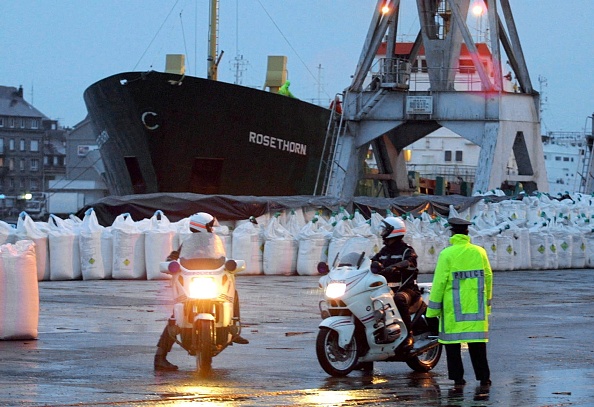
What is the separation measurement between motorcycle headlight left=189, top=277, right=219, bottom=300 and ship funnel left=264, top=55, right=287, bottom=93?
37.7 metres

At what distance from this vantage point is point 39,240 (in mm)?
22031

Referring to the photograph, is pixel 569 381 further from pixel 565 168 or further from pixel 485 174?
pixel 565 168

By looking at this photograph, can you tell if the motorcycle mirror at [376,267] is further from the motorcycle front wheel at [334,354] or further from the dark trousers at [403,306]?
the motorcycle front wheel at [334,354]

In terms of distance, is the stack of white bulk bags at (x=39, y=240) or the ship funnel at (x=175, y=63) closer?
the stack of white bulk bags at (x=39, y=240)

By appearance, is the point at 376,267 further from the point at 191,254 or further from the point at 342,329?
the point at 191,254

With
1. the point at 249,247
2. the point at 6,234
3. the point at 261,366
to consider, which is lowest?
the point at 261,366

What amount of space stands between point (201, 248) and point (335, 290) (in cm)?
126

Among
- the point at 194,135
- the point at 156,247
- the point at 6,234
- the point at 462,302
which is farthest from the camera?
the point at 194,135

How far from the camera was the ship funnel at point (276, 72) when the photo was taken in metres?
47.9

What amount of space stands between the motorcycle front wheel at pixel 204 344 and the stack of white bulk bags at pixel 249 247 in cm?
1384

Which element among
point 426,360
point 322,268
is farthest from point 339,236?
point 322,268

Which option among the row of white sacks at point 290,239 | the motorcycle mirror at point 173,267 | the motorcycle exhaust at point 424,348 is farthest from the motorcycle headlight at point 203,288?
the row of white sacks at point 290,239

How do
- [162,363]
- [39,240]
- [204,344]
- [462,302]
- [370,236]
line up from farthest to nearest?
[370,236]
[39,240]
[162,363]
[204,344]
[462,302]

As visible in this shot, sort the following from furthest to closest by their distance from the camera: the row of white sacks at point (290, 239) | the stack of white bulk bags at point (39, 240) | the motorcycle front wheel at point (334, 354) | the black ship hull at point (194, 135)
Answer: the black ship hull at point (194, 135)
the row of white sacks at point (290, 239)
the stack of white bulk bags at point (39, 240)
the motorcycle front wheel at point (334, 354)
